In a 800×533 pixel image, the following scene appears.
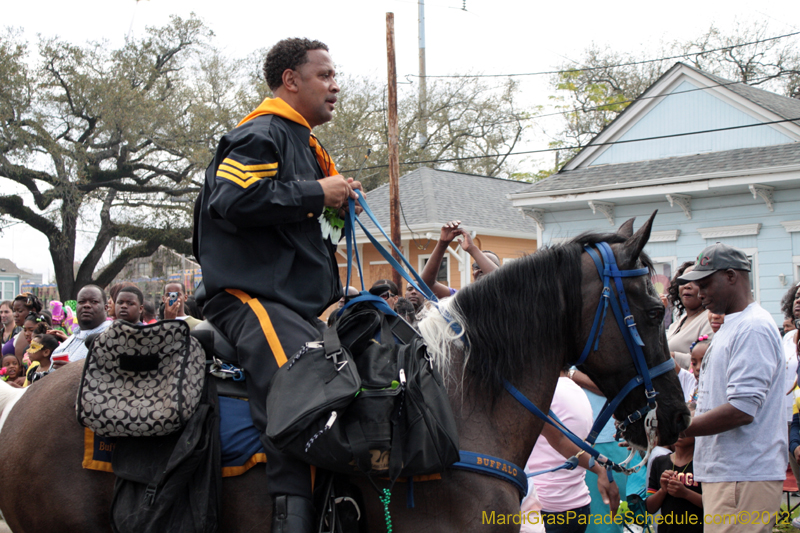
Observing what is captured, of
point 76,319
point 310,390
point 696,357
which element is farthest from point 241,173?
point 76,319

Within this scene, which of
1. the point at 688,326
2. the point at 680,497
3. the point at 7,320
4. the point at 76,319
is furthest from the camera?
the point at 7,320

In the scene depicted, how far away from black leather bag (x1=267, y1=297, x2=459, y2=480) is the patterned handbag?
1.26 ft

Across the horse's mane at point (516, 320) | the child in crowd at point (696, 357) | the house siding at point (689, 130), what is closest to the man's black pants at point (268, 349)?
the horse's mane at point (516, 320)

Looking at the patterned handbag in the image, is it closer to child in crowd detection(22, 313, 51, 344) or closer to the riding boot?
the riding boot

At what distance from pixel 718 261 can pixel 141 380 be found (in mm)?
3315

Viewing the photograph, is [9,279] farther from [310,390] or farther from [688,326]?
[310,390]

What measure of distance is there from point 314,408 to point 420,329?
754 mm

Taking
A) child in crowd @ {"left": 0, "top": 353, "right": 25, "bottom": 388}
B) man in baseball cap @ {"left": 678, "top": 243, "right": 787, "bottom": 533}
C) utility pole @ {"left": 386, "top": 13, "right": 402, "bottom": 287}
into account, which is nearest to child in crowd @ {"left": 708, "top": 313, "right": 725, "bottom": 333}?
man in baseball cap @ {"left": 678, "top": 243, "right": 787, "bottom": 533}

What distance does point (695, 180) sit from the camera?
43.6ft

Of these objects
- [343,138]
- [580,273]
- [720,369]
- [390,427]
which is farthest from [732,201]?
[343,138]

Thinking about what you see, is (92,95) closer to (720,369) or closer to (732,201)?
(732,201)

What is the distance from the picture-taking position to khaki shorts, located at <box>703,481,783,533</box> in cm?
360

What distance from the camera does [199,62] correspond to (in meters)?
28.2

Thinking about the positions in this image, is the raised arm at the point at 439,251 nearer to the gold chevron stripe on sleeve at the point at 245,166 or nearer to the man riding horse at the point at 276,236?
the man riding horse at the point at 276,236
